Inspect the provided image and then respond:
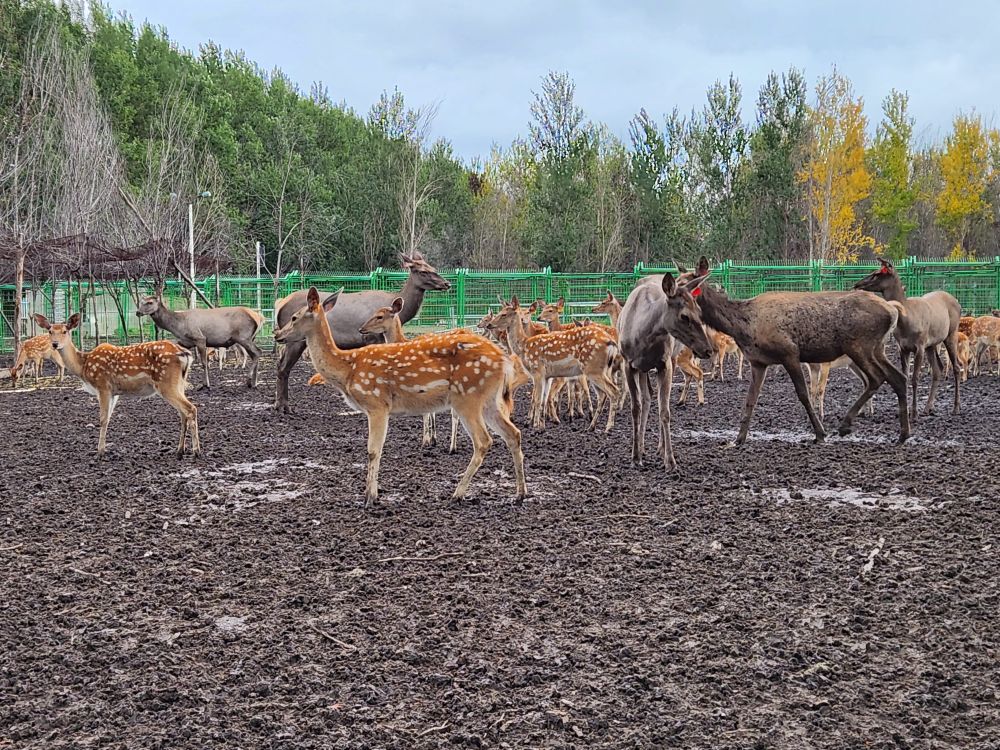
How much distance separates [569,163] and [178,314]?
2330 centimetres

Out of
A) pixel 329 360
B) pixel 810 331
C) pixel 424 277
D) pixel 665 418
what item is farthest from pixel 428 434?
pixel 424 277

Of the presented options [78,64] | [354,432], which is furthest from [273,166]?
[354,432]

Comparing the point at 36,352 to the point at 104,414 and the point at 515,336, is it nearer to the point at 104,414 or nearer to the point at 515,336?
the point at 104,414

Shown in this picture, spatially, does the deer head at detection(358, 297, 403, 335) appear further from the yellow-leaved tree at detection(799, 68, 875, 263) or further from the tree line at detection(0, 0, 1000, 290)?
the yellow-leaved tree at detection(799, 68, 875, 263)

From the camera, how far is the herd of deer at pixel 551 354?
655 cm

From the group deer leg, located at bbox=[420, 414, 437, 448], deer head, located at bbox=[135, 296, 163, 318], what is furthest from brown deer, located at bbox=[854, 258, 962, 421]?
deer head, located at bbox=[135, 296, 163, 318]

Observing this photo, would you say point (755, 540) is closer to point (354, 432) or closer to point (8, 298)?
point (354, 432)

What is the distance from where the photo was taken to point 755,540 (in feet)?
17.7

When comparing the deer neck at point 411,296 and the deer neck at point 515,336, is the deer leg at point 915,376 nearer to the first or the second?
the deer neck at point 515,336

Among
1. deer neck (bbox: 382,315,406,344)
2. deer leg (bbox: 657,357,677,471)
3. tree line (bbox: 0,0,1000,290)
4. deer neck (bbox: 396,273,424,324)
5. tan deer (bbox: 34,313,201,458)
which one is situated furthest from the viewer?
tree line (bbox: 0,0,1000,290)

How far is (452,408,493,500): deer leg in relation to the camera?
6445mm

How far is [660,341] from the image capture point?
26.1ft

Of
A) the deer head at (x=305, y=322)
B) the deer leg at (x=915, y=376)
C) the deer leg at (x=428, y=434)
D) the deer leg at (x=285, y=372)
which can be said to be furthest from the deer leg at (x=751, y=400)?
the deer leg at (x=285, y=372)

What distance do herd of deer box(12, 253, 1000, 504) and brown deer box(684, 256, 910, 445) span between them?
13 mm
